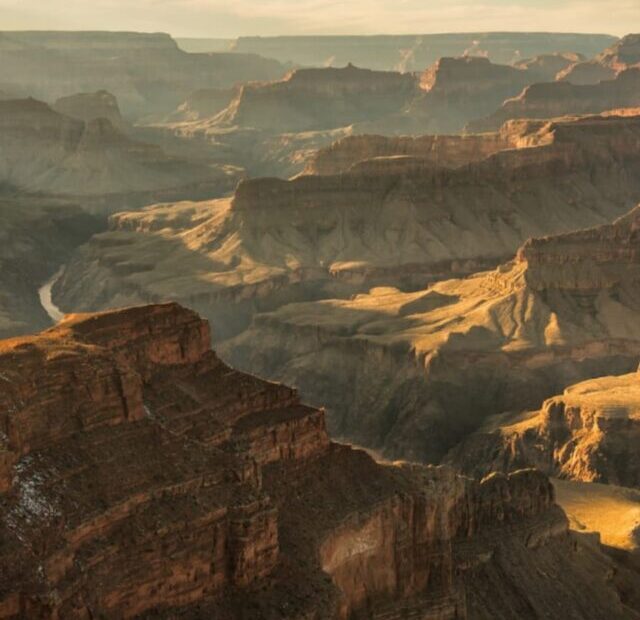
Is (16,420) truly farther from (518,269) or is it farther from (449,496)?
(518,269)

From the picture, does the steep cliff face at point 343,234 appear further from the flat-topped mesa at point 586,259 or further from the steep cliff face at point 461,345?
the flat-topped mesa at point 586,259

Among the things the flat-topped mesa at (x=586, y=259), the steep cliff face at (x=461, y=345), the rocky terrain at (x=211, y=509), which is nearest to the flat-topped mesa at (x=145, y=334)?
the rocky terrain at (x=211, y=509)

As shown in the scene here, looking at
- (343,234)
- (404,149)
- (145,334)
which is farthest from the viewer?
(404,149)

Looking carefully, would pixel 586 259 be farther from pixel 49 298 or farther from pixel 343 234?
pixel 49 298

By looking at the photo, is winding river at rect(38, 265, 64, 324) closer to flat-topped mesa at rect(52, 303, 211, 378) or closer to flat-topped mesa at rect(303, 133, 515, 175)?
flat-topped mesa at rect(303, 133, 515, 175)

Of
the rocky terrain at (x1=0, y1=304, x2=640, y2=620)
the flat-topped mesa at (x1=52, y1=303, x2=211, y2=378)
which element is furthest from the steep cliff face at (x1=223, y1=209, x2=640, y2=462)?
the flat-topped mesa at (x1=52, y1=303, x2=211, y2=378)

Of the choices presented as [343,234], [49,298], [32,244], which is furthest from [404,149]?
[49,298]
